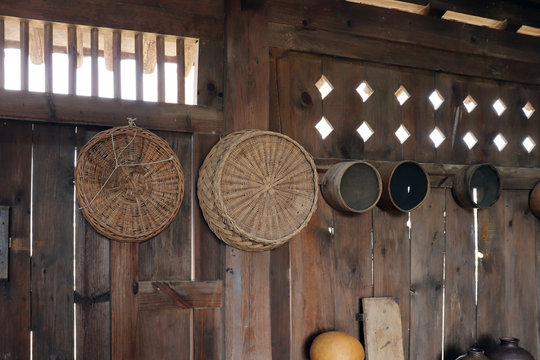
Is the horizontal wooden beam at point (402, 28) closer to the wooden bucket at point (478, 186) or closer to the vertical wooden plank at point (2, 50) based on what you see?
the wooden bucket at point (478, 186)

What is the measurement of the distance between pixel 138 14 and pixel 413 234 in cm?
189

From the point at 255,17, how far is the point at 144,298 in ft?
→ 4.91

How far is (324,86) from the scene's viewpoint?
2.83 meters

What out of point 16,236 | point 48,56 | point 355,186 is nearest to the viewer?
point 16,236

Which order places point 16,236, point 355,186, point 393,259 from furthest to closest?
point 393,259 → point 355,186 → point 16,236

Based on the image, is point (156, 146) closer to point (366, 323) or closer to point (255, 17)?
point (255, 17)

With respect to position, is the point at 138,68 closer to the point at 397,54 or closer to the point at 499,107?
the point at 397,54

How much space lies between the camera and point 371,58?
288 cm

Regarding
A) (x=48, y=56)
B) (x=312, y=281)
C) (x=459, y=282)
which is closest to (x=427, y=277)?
(x=459, y=282)

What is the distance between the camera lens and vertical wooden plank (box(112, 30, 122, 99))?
93.9 inches

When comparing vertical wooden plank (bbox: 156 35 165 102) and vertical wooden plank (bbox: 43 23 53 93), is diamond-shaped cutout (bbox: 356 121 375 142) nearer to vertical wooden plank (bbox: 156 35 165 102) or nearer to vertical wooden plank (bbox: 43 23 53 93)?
vertical wooden plank (bbox: 156 35 165 102)

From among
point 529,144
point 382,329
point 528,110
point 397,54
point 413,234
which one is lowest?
point 382,329

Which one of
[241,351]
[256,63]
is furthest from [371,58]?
[241,351]

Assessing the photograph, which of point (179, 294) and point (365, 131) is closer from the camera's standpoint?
point (179, 294)
